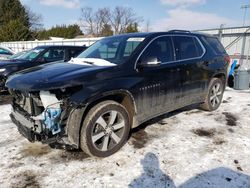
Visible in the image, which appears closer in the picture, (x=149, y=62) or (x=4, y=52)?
(x=149, y=62)

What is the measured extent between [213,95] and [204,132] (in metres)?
1.56

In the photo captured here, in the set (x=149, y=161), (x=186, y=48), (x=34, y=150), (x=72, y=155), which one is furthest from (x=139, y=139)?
(x=186, y=48)

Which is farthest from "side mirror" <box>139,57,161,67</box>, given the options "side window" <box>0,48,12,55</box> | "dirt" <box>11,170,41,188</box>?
"side window" <box>0,48,12,55</box>

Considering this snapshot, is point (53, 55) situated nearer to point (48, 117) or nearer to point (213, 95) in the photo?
point (213, 95)

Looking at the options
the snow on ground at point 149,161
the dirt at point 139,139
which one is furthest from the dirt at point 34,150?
the dirt at point 139,139

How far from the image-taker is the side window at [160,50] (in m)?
4.00

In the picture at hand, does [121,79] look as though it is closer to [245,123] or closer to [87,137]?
[87,137]

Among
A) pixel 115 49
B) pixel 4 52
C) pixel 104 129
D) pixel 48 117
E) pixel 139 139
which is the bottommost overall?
pixel 139 139

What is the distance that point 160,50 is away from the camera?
14.0 feet

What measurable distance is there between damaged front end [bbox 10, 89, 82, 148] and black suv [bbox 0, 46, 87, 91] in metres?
3.93

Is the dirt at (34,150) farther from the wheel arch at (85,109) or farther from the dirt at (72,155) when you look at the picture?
the wheel arch at (85,109)

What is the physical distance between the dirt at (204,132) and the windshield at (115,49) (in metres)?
2.08

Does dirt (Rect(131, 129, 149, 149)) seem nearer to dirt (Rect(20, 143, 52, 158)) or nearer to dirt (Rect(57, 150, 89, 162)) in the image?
dirt (Rect(57, 150, 89, 162))

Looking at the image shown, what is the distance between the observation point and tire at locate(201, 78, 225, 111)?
18.6 ft
